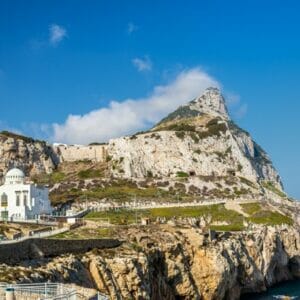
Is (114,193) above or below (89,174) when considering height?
below

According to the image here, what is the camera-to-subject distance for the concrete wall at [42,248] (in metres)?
33.8

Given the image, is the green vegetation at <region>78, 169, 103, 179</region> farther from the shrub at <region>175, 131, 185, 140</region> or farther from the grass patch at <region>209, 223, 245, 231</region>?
the grass patch at <region>209, 223, 245, 231</region>

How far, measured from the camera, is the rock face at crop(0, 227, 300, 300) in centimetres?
3519

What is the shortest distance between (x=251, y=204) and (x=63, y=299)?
305ft

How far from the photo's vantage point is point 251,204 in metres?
109

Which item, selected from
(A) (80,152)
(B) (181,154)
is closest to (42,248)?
(B) (181,154)

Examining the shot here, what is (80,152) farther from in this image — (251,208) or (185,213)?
(185,213)

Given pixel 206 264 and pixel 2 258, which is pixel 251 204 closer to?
pixel 206 264

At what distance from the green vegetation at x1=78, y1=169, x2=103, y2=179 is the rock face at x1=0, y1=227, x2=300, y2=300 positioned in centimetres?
5929

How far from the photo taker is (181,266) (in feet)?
182

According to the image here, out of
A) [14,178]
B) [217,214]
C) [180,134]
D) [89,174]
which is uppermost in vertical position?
[180,134]

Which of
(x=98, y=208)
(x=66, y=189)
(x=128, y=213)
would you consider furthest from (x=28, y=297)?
(x=66, y=189)

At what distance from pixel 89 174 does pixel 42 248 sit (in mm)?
109581

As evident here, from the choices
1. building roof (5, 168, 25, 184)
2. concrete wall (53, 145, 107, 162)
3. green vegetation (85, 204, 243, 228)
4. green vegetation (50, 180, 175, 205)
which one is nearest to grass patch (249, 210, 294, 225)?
green vegetation (85, 204, 243, 228)
